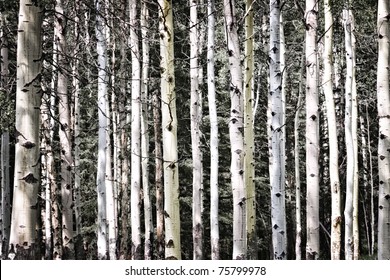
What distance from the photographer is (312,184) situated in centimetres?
666

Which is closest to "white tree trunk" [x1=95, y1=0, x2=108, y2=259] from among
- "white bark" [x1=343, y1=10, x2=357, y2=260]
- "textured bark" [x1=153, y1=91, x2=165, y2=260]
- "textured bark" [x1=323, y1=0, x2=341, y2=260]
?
"textured bark" [x1=153, y1=91, x2=165, y2=260]

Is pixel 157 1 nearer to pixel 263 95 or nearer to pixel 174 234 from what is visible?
pixel 174 234

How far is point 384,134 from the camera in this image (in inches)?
279

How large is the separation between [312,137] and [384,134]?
1.11 metres

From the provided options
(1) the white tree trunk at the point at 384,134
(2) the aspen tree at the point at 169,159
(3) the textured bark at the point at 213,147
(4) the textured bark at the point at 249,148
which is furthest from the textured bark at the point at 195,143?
(2) the aspen tree at the point at 169,159

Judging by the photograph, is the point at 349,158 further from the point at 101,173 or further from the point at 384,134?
the point at 101,173

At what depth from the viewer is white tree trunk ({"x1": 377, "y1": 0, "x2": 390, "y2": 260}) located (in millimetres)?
6922

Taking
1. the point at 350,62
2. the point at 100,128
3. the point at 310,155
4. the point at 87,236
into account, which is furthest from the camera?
the point at 87,236

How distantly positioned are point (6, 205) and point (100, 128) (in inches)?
184

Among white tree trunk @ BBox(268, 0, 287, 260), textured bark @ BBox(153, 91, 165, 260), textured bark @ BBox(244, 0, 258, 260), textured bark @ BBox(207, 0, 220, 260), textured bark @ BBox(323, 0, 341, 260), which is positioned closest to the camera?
white tree trunk @ BBox(268, 0, 287, 260)

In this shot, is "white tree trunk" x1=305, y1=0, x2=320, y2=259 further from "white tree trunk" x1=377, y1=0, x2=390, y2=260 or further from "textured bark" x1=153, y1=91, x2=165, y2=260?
"textured bark" x1=153, y1=91, x2=165, y2=260

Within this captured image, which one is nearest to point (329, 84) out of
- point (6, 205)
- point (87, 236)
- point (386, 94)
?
point (386, 94)

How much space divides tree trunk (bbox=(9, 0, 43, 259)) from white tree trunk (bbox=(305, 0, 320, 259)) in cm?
334

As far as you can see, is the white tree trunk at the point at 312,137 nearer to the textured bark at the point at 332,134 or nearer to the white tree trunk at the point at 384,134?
the white tree trunk at the point at 384,134
